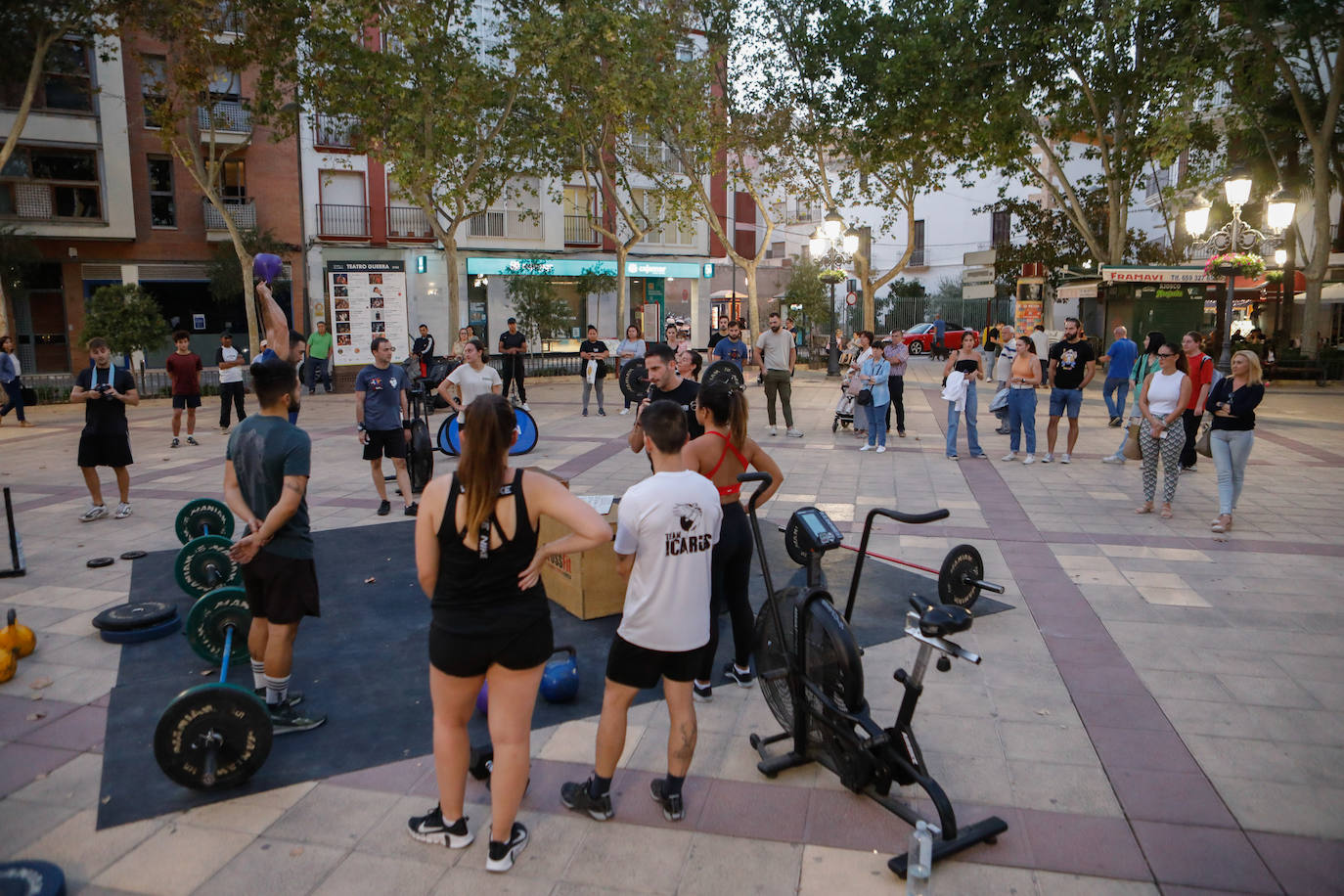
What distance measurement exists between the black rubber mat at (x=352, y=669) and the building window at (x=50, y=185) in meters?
25.2

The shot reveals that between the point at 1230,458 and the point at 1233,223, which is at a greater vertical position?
the point at 1233,223

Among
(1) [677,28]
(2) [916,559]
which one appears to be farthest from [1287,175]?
(2) [916,559]

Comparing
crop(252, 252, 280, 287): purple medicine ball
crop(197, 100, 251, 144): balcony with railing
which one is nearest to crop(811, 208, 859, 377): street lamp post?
crop(252, 252, 280, 287): purple medicine ball

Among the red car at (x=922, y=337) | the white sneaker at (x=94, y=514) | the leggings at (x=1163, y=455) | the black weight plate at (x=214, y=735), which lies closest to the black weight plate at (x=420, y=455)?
the white sneaker at (x=94, y=514)

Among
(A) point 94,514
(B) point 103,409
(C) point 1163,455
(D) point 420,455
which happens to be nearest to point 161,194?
(A) point 94,514

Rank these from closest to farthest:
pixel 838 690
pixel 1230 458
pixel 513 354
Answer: pixel 838 690 < pixel 1230 458 < pixel 513 354

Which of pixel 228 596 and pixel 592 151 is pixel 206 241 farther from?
pixel 228 596

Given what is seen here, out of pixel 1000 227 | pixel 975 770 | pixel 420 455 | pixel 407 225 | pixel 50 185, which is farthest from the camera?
pixel 1000 227

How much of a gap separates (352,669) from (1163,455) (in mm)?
7735

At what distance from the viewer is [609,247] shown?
110ft

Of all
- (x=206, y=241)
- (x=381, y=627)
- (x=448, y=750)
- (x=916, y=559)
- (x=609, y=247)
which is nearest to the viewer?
(x=448, y=750)

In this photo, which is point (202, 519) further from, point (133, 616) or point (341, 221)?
point (341, 221)

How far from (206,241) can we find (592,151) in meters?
13.2

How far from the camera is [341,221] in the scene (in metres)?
29.3
